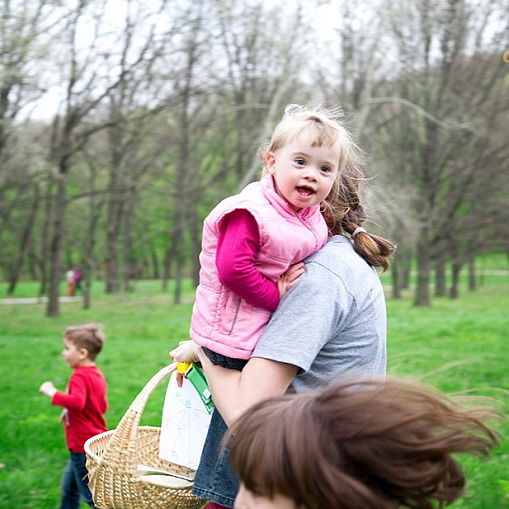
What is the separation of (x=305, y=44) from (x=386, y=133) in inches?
345

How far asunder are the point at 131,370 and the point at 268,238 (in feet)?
28.1

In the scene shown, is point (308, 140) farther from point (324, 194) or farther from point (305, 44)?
point (305, 44)

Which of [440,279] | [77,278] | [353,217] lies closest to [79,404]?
[353,217]

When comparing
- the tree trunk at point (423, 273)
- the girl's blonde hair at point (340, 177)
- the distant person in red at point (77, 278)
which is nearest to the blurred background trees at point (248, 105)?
the tree trunk at point (423, 273)

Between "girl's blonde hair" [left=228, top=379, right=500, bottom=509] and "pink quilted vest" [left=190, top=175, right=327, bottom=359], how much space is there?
615 millimetres

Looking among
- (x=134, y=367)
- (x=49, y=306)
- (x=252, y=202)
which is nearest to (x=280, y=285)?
(x=252, y=202)

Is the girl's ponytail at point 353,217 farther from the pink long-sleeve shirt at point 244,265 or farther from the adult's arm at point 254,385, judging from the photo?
the adult's arm at point 254,385

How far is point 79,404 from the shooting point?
14.9ft

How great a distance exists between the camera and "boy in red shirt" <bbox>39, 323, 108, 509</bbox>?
4.50m

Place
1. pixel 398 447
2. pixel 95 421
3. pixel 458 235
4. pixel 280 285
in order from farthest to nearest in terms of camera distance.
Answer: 1. pixel 458 235
2. pixel 95 421
3. pixel 280 285
4. pixel 398 447

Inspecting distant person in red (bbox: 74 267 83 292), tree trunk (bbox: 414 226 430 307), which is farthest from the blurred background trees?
distant person in red (bbox: 74 267 83 292)

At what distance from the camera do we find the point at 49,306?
20547mm

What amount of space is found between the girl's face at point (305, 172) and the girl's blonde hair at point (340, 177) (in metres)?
0.02

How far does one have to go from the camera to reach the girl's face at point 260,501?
1262 mm
